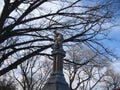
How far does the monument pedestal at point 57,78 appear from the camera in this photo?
6465 millimetres

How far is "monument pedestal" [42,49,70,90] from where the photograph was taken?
6.46m

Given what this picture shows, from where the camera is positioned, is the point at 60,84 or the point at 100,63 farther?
the point at 100,63

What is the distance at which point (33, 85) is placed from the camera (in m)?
40.8

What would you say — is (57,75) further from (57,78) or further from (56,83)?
(56,83)

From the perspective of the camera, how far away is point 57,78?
655cm

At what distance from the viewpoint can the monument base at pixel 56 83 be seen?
6.45 meters

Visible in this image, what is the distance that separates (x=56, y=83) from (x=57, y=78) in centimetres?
13

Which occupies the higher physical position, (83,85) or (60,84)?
(83,85)

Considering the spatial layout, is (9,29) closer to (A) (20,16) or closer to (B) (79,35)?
(A) (20,16)

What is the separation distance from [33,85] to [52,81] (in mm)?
34686

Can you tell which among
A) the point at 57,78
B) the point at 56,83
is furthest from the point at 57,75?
the point at 56,83

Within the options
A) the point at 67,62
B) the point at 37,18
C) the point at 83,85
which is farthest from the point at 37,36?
the point at 83,85

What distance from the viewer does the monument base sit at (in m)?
6.45

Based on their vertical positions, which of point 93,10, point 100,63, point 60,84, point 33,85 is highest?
point 33,85
